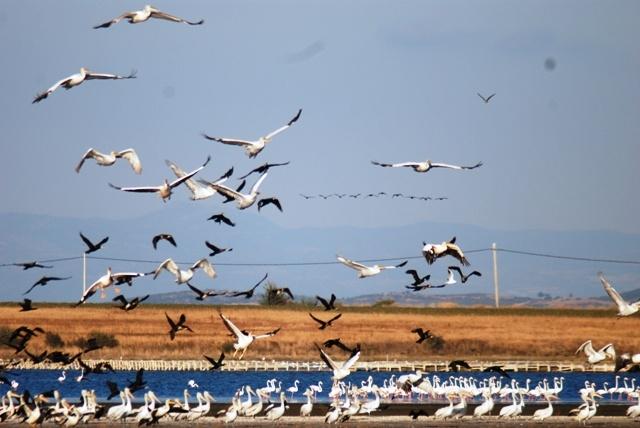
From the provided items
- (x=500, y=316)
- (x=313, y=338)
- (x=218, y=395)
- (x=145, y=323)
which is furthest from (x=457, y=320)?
(x=218, y=395)

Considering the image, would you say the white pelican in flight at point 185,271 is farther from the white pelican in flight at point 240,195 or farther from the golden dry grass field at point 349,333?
the golden dry grass field at point 349,333

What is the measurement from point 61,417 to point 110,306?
202ft

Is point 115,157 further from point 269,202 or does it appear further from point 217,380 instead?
point 217,380

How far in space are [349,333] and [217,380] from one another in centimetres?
2007

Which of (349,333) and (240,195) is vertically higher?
(240,195)

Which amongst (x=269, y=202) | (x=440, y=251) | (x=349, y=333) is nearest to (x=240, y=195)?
(x=269, y=202)

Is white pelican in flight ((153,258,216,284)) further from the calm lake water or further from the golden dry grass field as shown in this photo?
the golden dry grass field

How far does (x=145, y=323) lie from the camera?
3632 inches

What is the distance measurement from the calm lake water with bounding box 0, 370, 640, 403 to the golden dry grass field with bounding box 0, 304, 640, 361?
645 centimetres

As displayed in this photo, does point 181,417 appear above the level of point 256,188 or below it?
below

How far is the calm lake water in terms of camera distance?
61.6 m

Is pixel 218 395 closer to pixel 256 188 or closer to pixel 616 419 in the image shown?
pixel 616 419

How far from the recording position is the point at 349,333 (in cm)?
9025

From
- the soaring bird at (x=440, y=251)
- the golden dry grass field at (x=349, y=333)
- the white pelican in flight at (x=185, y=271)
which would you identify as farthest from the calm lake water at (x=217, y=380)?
the soaring bird at (x=440, y=251)
